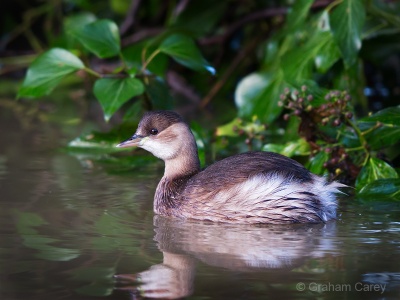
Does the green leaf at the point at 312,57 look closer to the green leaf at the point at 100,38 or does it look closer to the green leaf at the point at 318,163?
the green leaf at the point at 318,163

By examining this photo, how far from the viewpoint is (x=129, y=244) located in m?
4.17

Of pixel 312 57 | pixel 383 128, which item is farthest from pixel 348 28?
pixel 383 128

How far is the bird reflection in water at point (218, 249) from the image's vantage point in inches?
139

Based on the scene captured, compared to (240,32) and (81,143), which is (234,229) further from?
(240,32)

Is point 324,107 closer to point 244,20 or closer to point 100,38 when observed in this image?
point 100,38

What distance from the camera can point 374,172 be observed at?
518 centimetres

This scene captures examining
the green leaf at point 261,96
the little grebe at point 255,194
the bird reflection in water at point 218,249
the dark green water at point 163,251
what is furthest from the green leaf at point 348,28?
the bird reflection in water at point 218,249

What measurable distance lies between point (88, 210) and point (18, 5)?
24.7 ft

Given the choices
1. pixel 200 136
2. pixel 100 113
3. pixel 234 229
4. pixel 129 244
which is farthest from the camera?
pixel 100 113

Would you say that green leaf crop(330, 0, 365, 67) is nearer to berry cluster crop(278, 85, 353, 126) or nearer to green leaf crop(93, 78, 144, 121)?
berry cluster crop(278, 85, 353, 126)

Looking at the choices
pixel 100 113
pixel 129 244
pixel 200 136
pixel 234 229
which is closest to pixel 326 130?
pixel 200 136

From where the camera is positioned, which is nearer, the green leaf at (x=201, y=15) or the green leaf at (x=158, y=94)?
the green leaf at (x=158, y=94)

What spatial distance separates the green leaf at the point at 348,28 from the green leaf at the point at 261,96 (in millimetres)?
727

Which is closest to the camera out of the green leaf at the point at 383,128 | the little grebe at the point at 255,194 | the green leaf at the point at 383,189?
the little grebe at the point at 255,194
